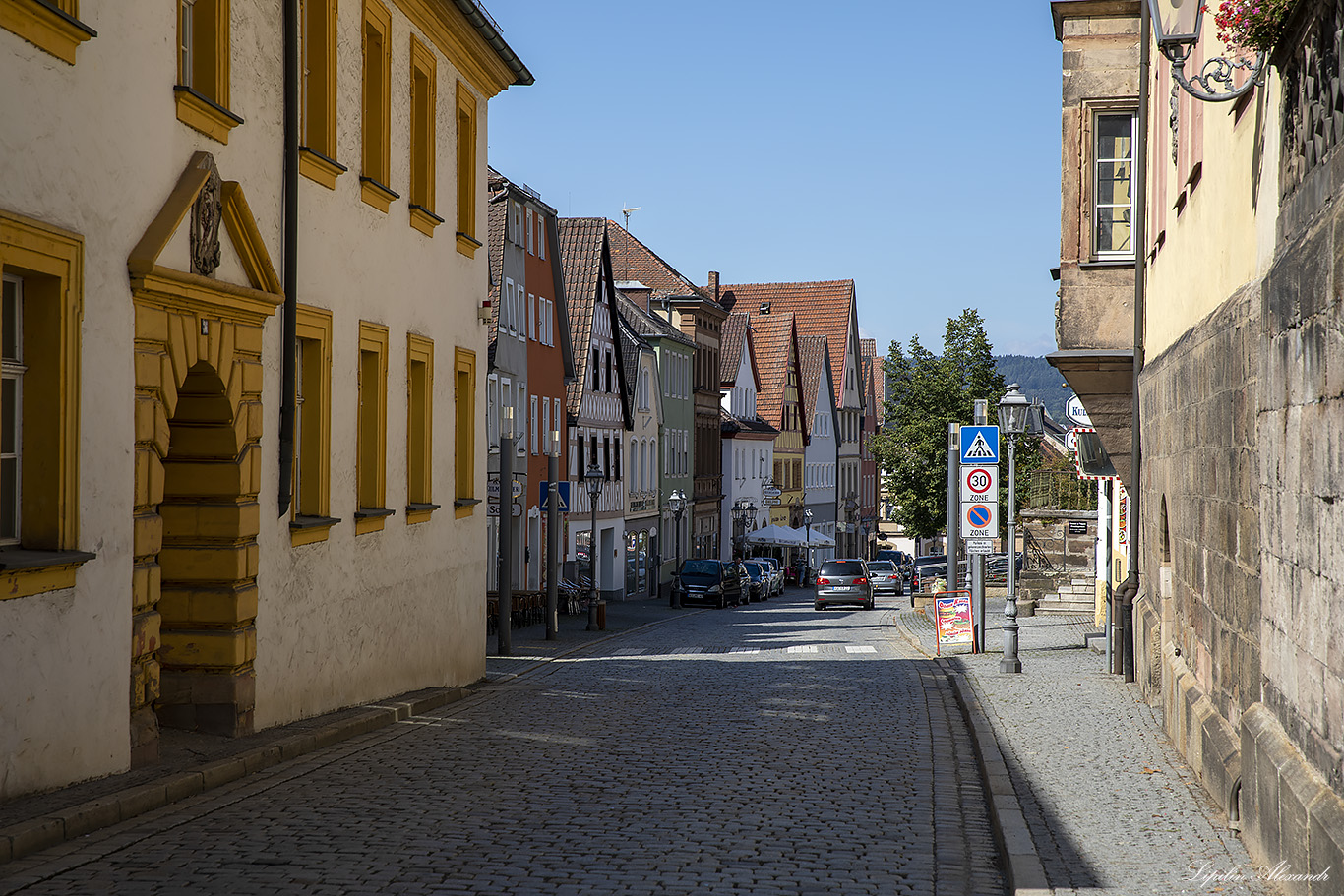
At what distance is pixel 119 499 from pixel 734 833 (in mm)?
4371

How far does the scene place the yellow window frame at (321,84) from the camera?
14.1m

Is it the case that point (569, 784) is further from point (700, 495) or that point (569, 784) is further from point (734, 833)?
point (700, 495)

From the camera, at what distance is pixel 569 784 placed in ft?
35.7

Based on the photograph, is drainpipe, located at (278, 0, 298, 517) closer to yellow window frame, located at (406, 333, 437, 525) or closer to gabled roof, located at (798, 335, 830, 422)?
yellow window frame, located at (406, 333, 437, 525)

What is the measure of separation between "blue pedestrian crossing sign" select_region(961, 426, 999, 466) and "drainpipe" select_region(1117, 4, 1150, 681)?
4.60 metres

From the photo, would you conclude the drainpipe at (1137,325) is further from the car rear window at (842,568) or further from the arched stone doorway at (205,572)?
the car rear window at (842,568)

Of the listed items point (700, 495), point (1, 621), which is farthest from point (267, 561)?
point (700, 495)

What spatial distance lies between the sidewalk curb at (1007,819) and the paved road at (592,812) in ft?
0.46

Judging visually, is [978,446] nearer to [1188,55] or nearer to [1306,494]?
[1188,55]

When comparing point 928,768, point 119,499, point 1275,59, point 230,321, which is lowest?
point 928,768

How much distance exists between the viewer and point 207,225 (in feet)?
36.7

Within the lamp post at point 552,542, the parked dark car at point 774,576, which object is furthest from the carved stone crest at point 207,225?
the parked dark car at point 774,576

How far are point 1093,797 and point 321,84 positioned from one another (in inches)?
363

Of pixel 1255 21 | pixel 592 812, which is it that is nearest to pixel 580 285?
pixel 592 812
